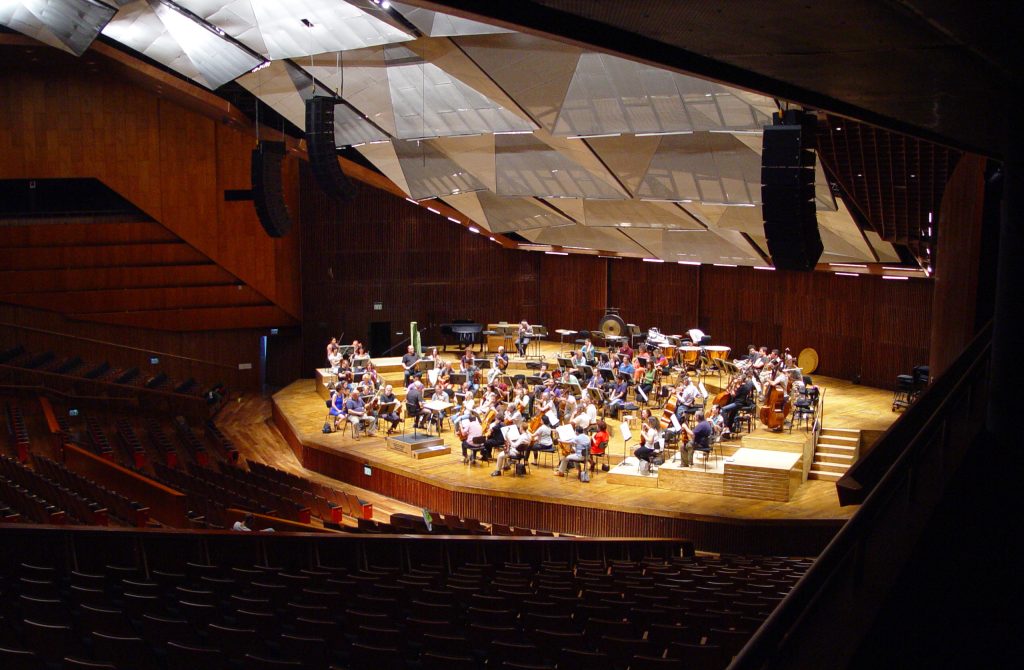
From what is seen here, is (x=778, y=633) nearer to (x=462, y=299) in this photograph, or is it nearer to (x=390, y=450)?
(x=390, y=450)

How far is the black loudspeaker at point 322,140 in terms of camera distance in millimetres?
9305

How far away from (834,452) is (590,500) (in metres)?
3.50

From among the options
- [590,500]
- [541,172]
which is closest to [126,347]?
[541,172]

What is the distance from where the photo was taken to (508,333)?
17.7m

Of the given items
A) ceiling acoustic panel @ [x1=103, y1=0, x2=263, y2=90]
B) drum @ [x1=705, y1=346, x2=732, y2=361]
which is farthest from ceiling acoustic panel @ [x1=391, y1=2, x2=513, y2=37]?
drum @ [x1=705, y1=346, x2=732, y2=361]

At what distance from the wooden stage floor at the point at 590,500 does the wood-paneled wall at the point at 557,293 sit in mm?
2870

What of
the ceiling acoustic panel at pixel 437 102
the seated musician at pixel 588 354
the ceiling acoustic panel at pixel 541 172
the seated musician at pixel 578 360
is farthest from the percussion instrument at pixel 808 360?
the ceiling acoustic panel at pixel 437 102

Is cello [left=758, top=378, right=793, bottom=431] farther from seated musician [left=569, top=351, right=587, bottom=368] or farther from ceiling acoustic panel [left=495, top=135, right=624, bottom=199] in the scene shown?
ceiling acoustic panel [left=495, top=135, right=624, bottom=199]

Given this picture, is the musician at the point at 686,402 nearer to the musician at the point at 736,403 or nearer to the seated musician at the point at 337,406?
the musician at the point at 736,403

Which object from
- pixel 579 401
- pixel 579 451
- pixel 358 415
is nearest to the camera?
pixel 579 451

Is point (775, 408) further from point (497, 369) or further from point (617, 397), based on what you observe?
point (497, 369)

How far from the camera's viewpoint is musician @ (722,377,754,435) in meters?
11.0

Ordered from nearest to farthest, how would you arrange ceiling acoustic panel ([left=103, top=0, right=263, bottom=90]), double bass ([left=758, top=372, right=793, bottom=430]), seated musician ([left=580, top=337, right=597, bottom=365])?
ceiling acoustic panel ([left=103, top=0, right=263, bottom=90]), double bass ([left=758, top=372, right=793, bottom=430]), seated musician ([left=580, top=337, right=597, bottom=365])

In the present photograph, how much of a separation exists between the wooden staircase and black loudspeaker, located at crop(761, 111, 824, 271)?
523 centimetres
